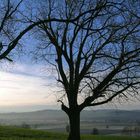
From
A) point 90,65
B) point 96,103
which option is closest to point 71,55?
point 90,65

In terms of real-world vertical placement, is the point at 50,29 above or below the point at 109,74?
above

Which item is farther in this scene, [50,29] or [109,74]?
[50,29]

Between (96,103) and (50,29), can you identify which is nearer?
(96,103)

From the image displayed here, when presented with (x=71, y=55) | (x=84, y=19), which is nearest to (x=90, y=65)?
(x=71, y=55)

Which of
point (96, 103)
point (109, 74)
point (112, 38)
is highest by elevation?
point (112, 38)

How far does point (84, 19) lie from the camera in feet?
102

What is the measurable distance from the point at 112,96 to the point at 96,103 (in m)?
1.31

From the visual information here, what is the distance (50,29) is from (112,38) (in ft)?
16.8

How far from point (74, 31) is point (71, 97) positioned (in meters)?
5.20

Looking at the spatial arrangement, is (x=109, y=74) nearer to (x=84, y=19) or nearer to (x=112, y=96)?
(x=112, y=96)

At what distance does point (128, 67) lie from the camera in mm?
31266

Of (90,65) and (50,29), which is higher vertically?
(50,29)

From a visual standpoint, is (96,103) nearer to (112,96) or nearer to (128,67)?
(112,96)

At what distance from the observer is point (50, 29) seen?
109 ft
